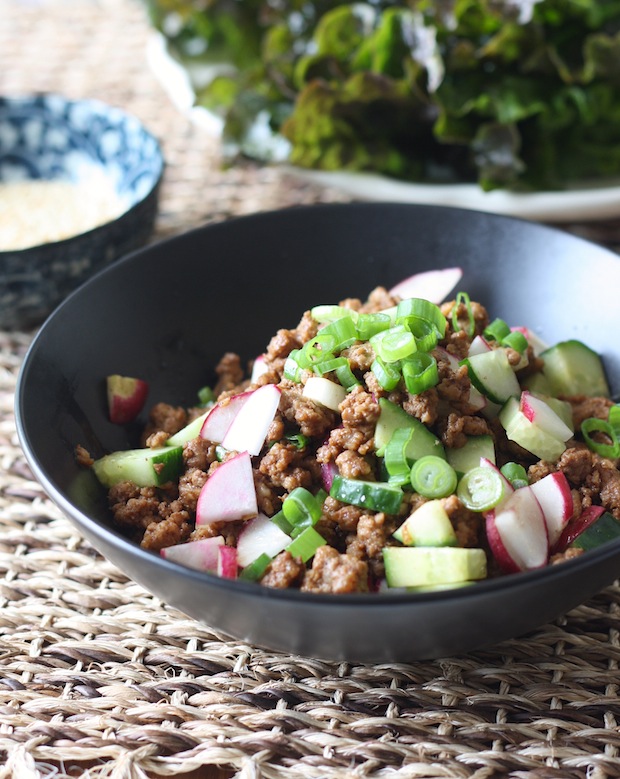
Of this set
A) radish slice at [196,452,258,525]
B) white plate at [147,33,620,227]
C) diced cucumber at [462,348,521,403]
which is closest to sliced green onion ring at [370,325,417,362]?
diced cucumber at [462,348,521,403]

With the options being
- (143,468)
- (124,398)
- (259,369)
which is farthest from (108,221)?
(143,468)

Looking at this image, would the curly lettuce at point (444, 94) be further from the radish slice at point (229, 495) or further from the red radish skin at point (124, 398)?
the radish slice at point (229, 495)

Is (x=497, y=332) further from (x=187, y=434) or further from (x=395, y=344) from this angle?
(x=187, y=434)

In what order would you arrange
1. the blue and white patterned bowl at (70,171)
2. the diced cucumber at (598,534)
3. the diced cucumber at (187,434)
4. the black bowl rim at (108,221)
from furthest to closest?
the blue and white patterned bowl at (70,171) → the black bowl rim at (108,221) → the diced cucumber at (187,434) → the diced cucumber at (598,534)

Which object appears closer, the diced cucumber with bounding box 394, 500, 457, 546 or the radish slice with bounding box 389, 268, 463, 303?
the diced cucumber with bounding box 394, 500, 457, 546

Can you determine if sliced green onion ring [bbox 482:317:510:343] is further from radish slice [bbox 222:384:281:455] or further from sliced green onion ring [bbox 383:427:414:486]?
radish slice [bbox 222:384:281:455]

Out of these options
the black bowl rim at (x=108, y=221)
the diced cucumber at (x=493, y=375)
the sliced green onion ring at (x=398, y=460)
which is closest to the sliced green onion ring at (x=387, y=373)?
the sliced green onion ring at (x=398, y=460)

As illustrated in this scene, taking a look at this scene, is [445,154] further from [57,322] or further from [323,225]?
[57,322]
